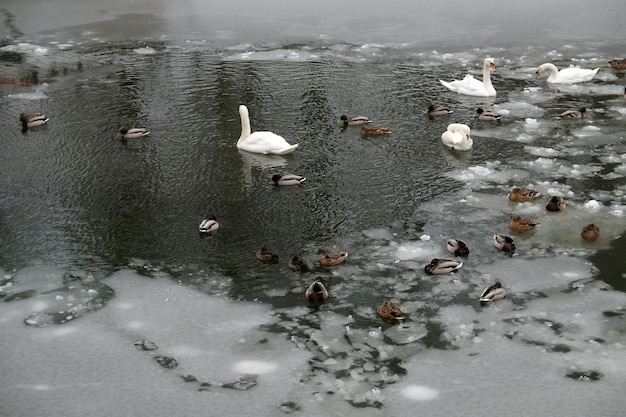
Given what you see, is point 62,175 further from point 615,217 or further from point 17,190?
point 615,217

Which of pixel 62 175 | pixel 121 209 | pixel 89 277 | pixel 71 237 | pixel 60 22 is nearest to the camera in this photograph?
pixel 89 277

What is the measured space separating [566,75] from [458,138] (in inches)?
185

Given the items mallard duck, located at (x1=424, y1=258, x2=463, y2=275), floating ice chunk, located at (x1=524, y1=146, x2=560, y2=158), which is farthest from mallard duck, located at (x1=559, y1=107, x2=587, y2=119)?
mallard duck, located at (x1=424, y1=258, x2=463, y2=275)

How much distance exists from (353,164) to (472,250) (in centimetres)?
313

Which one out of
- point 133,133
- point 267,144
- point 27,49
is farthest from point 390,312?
point 27,49

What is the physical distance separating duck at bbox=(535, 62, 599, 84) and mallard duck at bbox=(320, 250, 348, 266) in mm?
8755

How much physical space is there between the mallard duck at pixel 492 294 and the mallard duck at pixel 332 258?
1.55 meters

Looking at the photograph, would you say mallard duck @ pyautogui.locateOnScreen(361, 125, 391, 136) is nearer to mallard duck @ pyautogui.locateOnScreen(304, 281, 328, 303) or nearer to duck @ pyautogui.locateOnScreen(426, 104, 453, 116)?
duck @ pyautogui.locateOnScreen(426, 104, 453, 116)

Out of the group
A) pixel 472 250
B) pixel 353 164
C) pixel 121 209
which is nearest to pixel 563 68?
pixel 353 164

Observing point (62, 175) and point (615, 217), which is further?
point (62, 175)

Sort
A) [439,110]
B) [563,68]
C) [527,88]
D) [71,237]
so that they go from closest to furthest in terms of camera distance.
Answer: [71,237] → [439,110] → [527,88] → [563,68]

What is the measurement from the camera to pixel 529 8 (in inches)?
928

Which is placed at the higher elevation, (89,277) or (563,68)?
(563,68)

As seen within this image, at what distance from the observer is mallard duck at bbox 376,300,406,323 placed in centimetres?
723
